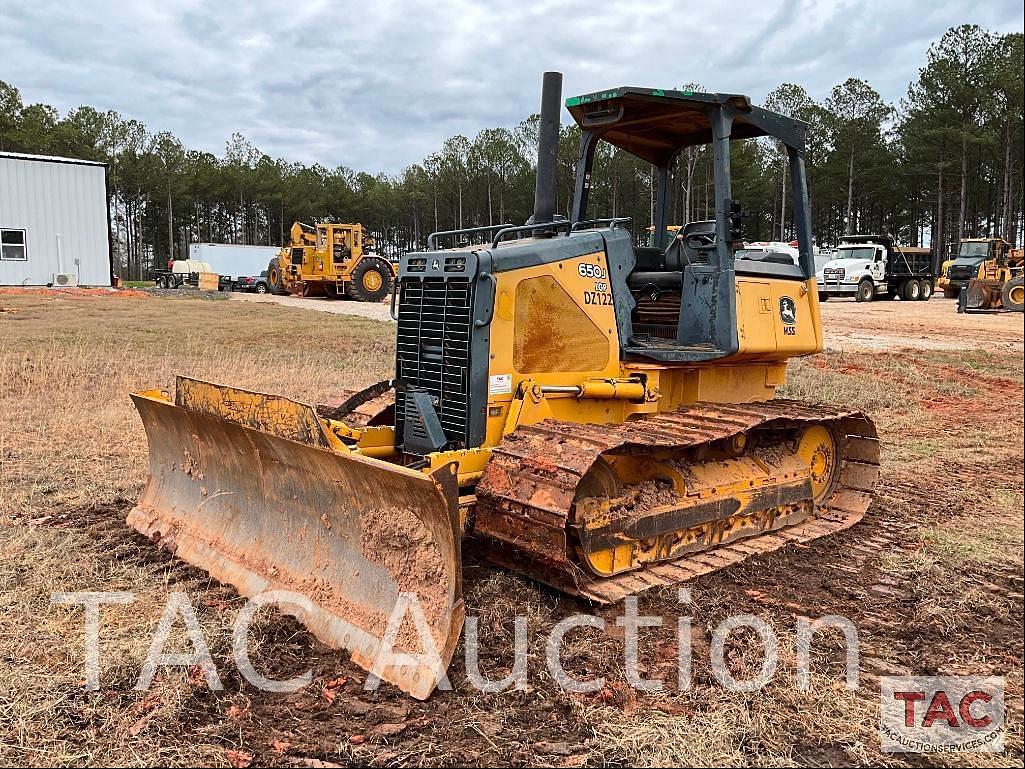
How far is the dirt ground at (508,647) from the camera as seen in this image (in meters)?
3.29

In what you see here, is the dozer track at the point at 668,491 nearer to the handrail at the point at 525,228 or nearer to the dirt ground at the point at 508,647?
the dirt ground at the point at 508,647

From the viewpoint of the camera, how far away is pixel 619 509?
4.97 metres

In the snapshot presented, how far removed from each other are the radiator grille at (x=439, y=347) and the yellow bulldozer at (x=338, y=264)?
3111cm

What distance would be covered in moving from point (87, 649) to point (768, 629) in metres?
3.47

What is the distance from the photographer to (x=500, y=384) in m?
5.14

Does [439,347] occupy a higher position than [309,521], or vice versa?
[439,347]

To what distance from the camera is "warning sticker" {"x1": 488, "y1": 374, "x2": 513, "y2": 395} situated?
16.7 feet

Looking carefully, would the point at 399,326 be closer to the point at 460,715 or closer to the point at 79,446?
the point at 460,715

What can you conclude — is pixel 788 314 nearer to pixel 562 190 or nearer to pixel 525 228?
pixel 525 228

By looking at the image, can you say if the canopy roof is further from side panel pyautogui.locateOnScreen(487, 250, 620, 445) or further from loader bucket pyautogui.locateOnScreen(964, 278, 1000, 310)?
loader bucket pyautogui.locateOnScreen(964, 278, 1000, 310)

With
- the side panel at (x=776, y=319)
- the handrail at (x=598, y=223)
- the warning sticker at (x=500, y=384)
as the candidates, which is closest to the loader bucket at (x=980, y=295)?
the side panel at (x=776, y=319)

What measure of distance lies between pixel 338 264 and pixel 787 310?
3185 cm

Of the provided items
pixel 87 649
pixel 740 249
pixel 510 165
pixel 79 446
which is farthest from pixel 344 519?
pixel 510 165

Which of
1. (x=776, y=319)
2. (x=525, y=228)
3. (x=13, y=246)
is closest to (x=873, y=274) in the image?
(x=776, y=319)
